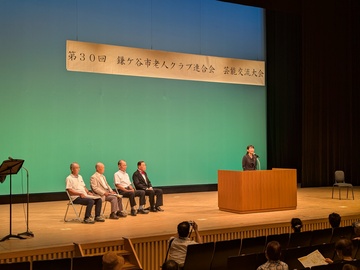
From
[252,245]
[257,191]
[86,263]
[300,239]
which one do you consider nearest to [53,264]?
[86,263]

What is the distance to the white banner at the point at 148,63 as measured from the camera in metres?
8.05

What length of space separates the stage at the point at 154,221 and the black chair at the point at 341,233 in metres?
1.33

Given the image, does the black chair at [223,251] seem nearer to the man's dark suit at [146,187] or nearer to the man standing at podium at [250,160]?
the man's dark suit at [146,187]

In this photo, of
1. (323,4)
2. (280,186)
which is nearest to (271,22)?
(323,4)

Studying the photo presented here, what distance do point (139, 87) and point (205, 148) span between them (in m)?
2.03

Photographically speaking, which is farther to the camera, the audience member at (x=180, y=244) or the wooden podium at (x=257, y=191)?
the wooden podium at (x=257, y=191)

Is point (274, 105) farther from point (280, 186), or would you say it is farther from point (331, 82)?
point (280, 186)

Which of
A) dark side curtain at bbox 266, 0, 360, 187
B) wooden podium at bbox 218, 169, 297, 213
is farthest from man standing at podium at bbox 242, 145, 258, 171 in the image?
dark side curtain at bbox 266, 0, 360, 187

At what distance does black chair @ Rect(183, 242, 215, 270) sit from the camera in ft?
14.5

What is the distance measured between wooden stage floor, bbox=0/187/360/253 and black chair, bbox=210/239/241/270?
1.32m

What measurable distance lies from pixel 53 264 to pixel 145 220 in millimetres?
3288

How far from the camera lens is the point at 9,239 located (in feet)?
19.1

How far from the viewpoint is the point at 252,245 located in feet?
16.5

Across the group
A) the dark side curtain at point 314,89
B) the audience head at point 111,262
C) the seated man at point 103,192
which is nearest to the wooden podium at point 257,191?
the seated man at point 103,192
